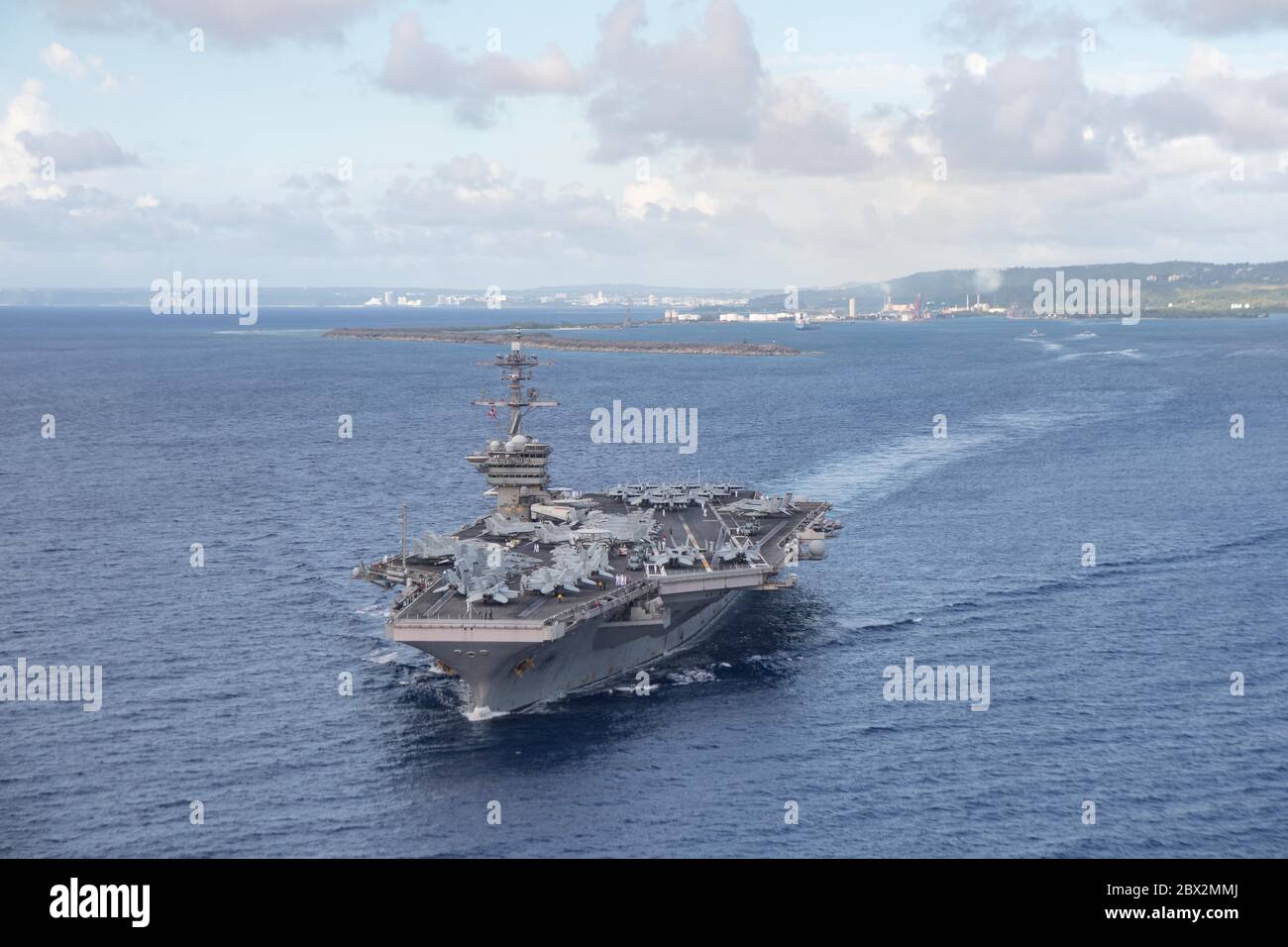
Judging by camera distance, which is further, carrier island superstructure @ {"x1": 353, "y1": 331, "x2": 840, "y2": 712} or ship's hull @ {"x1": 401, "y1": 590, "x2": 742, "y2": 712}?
carrier island superstructure @ {"x1": 353, "y1": 331, "x2": 840, "y2": 712}

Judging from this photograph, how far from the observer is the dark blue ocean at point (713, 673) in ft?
104

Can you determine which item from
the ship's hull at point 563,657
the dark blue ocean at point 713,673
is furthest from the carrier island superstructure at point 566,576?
the dark blue ocean at point 713,673

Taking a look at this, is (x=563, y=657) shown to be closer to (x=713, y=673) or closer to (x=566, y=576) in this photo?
(x=566, y=576)

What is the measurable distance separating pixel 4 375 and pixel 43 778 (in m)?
134

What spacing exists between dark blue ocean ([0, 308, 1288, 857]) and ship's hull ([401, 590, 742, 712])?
82 centimetres

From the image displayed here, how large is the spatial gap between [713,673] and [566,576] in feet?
19.8

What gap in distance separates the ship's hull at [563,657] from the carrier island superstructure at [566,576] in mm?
46

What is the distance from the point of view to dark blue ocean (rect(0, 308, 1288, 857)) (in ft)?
104

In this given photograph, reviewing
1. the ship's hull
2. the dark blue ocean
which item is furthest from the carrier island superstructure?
the dark blue ocean

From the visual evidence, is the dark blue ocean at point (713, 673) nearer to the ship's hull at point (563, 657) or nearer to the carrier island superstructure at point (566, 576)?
the ship's hull at point (563, 657)

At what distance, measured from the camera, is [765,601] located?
53281 millimetres

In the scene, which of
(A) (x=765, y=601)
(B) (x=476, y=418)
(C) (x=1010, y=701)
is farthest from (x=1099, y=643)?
(B) (x=476, y=418)

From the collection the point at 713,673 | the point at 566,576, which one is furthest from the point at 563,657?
the point at 713,673

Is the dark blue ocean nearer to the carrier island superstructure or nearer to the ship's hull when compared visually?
the ship's hull
